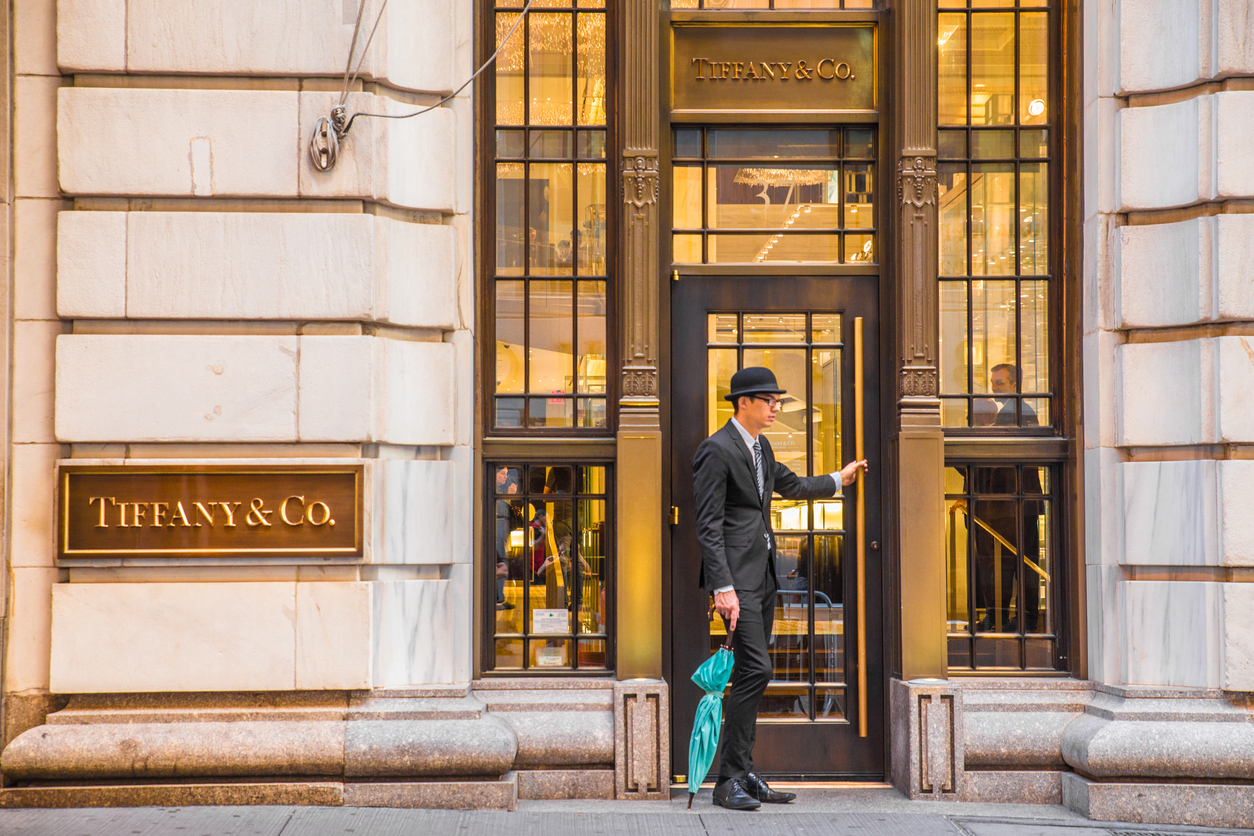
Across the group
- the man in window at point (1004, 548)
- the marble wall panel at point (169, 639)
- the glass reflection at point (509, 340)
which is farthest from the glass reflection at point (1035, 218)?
the marble wall panel at point (169, 639)

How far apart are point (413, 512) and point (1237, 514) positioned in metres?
4.52

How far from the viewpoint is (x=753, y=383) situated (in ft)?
19.2

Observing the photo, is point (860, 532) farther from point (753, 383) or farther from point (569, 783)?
point (569, 783)

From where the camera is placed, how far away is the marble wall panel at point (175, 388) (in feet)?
18.6

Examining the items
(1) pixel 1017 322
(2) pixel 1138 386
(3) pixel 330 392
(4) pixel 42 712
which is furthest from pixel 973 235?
(4) pixel 42 712

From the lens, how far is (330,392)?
225 inches

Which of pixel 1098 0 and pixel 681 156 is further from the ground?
pixel 1098 0

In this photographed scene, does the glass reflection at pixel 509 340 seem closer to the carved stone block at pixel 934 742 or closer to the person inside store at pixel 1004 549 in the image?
the person inside store at pixel 1004 549

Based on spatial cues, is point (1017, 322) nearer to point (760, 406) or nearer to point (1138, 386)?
point (1138, 386)

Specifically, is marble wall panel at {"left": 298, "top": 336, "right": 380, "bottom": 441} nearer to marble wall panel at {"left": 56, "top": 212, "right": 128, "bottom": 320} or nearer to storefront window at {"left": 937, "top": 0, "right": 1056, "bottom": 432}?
marble wall panel at {"left": 56, "top": 212, "right": 128, "bottom": 320}

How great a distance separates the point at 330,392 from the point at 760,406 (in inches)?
93.0

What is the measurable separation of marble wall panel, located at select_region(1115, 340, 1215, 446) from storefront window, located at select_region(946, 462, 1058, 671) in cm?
62

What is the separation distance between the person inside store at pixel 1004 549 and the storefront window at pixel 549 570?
2249mm

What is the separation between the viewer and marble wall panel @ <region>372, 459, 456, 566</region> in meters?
5.78
